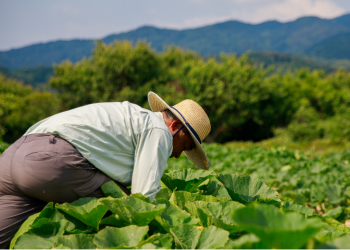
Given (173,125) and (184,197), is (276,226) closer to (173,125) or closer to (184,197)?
(184,197)

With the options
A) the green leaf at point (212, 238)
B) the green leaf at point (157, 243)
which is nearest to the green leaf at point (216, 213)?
the green leaf at point (212, 238)

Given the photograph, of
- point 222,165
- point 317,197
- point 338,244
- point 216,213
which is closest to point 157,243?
point 216,213

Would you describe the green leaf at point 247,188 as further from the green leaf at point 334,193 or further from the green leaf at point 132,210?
the green leaf at point 334,193

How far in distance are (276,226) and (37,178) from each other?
1.16 m

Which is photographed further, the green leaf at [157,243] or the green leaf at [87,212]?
the green leaf at [87,212]

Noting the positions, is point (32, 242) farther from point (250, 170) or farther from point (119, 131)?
point (250, 170)

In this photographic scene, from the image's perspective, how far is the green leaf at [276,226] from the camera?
0.73 meters

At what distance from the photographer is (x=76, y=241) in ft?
3.58

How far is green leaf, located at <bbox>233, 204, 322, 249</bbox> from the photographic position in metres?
0.73

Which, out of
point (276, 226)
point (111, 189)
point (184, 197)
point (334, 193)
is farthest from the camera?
point (334, 193)

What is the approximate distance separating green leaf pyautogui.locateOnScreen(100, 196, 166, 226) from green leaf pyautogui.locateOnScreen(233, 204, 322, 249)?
437 millimetres

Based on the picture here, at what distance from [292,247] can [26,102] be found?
2889 centimetres

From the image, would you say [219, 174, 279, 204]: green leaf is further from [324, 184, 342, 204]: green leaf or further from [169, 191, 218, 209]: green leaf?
[324, 184, 342, 204]: green leaf

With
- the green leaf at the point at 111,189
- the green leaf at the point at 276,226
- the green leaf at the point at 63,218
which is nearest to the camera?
the green leaf at the point at 276,226
